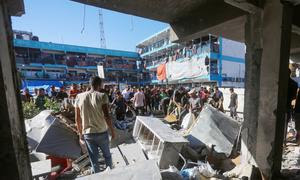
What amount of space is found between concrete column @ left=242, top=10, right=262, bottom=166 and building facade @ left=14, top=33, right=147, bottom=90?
24402 millimetres

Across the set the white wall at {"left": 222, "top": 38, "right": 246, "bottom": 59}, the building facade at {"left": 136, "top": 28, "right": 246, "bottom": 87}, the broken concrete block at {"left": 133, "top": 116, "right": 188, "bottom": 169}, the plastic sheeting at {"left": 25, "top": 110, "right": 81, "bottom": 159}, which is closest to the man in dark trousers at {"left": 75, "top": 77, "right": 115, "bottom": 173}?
the broken concrete block at {"left": 133, "top": 116, "right": 188, "bottom": 169}

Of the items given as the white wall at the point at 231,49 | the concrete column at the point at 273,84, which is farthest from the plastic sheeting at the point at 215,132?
the white wall at the point at 231,49

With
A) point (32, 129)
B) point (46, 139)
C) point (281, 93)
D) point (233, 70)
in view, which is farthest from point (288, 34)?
point (233, 70)

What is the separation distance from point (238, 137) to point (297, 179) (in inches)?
58.7

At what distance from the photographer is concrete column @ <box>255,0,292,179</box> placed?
304 cm

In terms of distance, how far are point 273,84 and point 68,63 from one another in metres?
35.9

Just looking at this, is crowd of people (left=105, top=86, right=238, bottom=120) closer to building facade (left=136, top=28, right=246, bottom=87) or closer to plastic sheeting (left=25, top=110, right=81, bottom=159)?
plastic sheeting (left=25, top=110, right=81, bottom=159)

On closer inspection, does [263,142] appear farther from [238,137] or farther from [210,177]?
[238,137]

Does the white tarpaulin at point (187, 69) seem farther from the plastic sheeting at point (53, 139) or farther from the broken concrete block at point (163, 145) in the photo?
the plastic sheeting at point (53, 139)

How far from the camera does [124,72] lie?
40094 millimetres

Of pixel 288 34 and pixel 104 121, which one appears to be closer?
pixel 288 34

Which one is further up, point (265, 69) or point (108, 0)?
point (108, 0)

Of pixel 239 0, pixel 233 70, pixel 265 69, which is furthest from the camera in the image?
pixel 233 70

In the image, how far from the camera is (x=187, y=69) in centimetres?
1891
